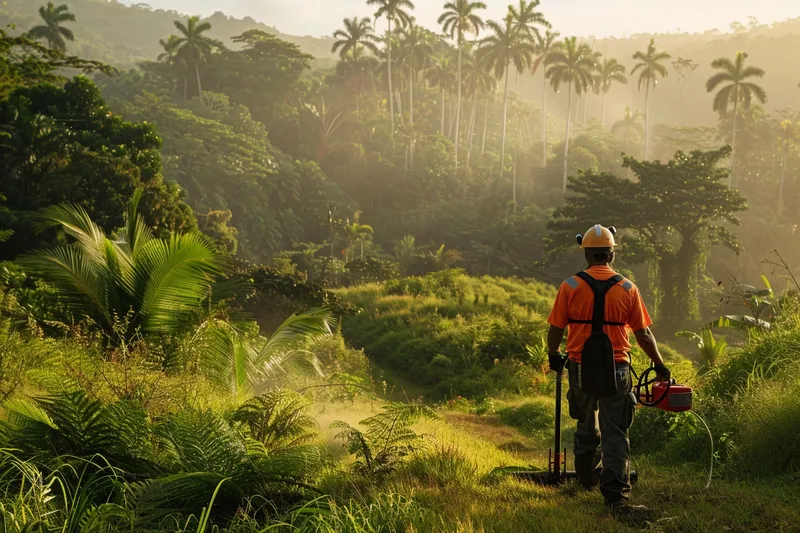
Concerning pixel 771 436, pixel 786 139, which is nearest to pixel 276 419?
pixel 771 436

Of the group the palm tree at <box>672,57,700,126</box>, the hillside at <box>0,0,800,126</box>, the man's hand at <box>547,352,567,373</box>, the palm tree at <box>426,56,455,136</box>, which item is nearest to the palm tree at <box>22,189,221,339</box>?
the man's hand at <box>547,352,567,373</box>

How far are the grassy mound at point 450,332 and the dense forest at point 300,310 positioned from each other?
117 mm

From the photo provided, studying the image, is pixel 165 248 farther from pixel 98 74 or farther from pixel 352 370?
pixel 98 74

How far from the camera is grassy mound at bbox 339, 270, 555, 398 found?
58.3ft

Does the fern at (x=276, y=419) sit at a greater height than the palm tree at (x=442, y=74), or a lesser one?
lesser

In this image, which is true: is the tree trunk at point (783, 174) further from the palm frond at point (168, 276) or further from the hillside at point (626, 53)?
the palm frond at point (168, 276)

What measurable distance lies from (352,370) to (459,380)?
113 inches

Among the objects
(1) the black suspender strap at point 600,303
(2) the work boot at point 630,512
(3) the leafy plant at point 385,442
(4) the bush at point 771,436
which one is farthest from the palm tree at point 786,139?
(2) the work boot at point 630,512

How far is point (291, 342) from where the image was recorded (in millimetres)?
10125

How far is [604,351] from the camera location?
16.3 feet

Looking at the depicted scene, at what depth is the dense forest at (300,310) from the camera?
5.04 metres

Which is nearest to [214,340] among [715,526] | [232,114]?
[715,526]

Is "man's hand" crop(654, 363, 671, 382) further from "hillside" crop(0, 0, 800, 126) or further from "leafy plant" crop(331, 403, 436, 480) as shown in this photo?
"hillside" crop(0, 0, 800, 126)

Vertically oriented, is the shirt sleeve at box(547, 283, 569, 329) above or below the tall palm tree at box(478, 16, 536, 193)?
below
